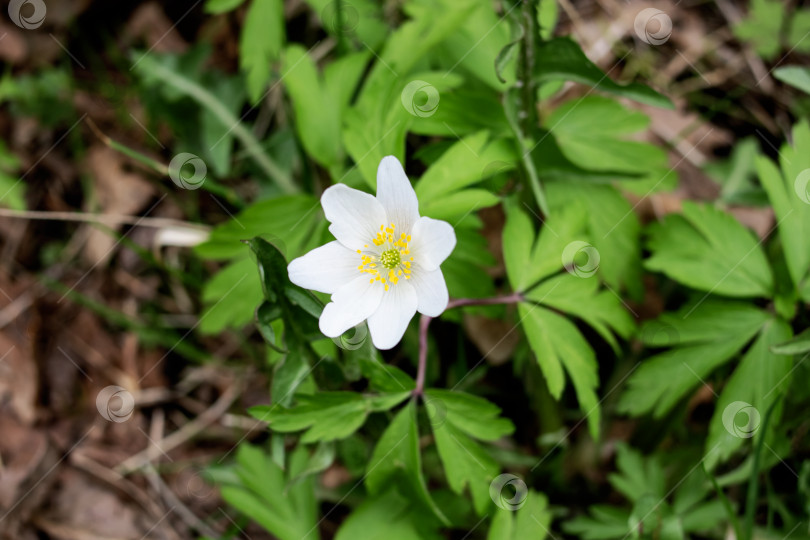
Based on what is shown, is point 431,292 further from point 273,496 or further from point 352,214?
point 273,496

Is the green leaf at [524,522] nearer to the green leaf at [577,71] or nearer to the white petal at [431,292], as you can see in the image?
the white petal at [431,292]

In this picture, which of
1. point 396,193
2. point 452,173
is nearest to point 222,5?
→ point 452,173

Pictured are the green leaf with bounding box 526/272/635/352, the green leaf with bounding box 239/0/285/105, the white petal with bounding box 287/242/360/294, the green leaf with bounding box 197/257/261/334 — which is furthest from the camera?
the green leaf with bounding box 239/0/285/105

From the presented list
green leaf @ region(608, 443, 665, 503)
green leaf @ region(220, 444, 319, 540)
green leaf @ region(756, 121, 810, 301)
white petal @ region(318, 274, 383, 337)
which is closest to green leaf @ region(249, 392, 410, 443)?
white petal @ region(318, 274, 383, 337)

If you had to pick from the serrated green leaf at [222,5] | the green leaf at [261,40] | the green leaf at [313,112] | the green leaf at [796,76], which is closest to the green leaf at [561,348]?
the green leaf at [313,112]

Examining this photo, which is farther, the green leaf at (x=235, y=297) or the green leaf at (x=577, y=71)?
the green leaf at (x=235, y=297)

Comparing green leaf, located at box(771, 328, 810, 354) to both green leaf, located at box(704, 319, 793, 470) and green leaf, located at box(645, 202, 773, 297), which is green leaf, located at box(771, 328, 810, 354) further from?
green leaf, located at box(645, 202, 773, 297)
